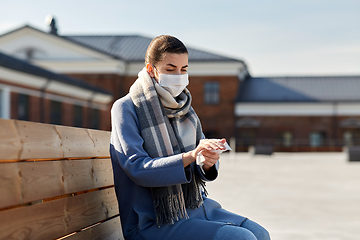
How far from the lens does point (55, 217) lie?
2146mm

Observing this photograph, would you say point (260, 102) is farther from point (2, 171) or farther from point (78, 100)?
point (2, 171)

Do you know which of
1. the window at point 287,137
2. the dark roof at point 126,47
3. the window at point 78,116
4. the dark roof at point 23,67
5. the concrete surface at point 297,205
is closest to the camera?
the concrete surface at point 297,205

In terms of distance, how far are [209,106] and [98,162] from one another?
110 feet

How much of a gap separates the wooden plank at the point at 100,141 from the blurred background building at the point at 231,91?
2824 cm

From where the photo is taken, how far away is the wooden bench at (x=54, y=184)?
1.84m

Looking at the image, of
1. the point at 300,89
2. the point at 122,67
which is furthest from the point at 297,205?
the point at 300,89

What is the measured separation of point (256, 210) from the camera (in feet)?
22.8

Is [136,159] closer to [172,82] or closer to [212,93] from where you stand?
[172,82]

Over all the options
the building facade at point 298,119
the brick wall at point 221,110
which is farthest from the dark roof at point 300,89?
the brick wall at point 221,110

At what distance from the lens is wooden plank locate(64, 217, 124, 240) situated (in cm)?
240

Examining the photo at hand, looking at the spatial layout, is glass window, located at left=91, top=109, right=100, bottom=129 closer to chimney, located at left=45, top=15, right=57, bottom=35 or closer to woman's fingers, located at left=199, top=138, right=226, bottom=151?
chimney, located at left=45, top=15, right=57, bottom=35

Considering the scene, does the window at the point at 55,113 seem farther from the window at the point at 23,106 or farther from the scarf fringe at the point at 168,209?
the scarf fringe at the point at 168,209

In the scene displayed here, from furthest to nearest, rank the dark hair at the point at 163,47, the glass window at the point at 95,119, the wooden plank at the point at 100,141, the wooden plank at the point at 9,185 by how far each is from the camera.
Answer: the glass window at the point at 95,119 < the wooden plank at the point at 100,141 < the dark hair at the point at 163,47 < the wooden plank at the point at 9,185

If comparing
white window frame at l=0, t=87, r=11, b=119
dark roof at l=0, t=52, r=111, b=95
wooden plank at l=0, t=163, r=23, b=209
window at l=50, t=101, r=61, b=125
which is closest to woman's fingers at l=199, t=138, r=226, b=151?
wooden plank at l=0, t=163, r=23, b=209
